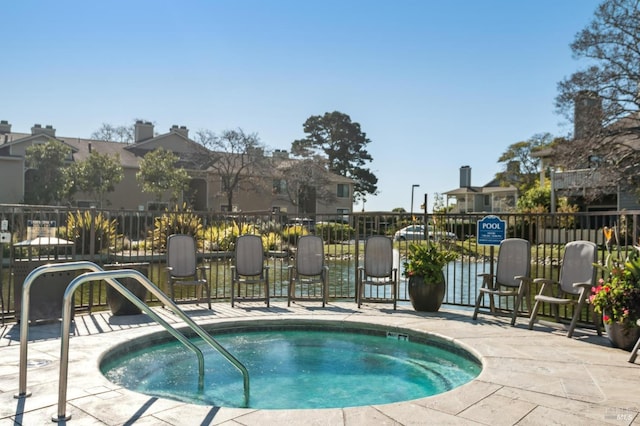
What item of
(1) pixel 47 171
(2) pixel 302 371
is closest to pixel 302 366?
(2) pixel 302 371

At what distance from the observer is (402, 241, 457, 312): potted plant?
24.3ft

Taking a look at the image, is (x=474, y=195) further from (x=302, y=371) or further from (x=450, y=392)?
(x=450, y=392)

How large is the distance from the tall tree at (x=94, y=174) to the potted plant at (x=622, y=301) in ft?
98.3

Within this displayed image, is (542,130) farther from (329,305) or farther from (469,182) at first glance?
(329,305)

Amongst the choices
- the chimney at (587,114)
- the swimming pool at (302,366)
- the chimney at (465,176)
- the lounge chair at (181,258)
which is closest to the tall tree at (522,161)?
the chimney at (465,176)

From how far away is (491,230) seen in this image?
7.55 m

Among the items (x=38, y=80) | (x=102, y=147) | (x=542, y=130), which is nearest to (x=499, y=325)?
(x=38, y=80)

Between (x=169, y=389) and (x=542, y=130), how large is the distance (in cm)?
5023

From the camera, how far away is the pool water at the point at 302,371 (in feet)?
14.2

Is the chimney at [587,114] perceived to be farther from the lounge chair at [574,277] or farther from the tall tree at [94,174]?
the tall tree at [94,174]

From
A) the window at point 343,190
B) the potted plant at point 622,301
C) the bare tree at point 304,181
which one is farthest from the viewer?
the window at point 343,190

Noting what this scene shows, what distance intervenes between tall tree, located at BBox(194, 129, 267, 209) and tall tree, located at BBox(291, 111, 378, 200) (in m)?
19.1

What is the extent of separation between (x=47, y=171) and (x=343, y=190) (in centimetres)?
2436

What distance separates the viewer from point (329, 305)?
8.09m
